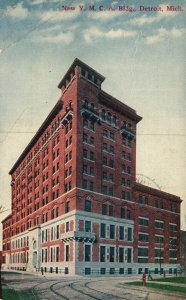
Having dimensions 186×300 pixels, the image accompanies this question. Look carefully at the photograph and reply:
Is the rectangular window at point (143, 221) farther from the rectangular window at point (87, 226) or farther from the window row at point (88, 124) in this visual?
the window row at point (88, 124)

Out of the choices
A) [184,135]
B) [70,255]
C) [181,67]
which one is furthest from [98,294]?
[70,255]

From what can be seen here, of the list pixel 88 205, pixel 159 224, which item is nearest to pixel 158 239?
pixel 159 224

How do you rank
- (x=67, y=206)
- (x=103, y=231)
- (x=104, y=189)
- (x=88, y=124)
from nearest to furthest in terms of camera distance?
(x=88, y=124) < (x=67, y=206) < (x=103, y=231) < (x=104, y=189)

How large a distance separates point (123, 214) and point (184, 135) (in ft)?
78.7

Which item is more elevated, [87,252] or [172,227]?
[172,227]

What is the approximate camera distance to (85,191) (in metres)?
37.2

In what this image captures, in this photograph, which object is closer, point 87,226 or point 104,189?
point 87,226

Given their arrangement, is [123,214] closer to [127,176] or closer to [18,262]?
[127,176]

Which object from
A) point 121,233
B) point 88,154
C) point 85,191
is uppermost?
point 88,154

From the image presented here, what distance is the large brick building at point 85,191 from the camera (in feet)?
116

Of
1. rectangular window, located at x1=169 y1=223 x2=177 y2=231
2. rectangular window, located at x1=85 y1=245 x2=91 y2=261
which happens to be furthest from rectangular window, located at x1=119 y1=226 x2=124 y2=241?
rectangular window, located at x1=169 y1=223 x2=177 y2=231

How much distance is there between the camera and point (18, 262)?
6359 centimetres

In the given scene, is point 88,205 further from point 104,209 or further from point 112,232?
point 112,232

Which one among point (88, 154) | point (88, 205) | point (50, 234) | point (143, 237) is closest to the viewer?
point (88, 154)
